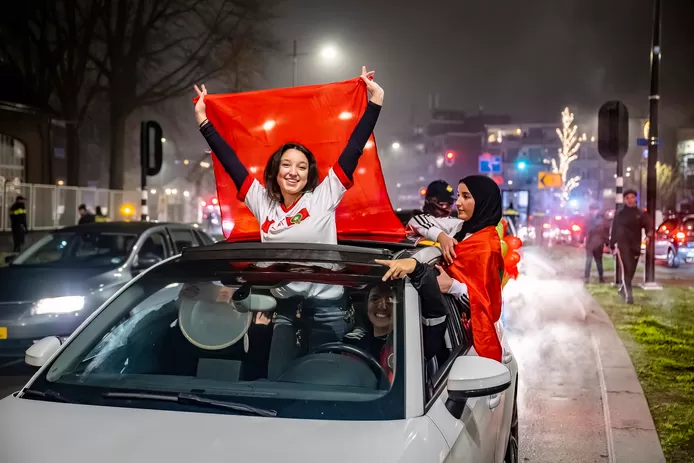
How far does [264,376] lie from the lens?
3.24 m

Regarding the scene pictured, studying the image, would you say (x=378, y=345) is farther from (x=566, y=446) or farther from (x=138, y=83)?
(x=138, y=83)

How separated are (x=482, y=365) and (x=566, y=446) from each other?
3.11m

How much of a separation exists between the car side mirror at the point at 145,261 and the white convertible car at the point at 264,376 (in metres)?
5.54

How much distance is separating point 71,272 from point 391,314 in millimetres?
6800

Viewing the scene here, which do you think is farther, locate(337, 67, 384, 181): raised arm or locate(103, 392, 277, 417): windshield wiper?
locate(337, 67, 384, 181): raised arm

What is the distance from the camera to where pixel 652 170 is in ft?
58.4

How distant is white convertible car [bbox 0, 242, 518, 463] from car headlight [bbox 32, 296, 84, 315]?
442 cm

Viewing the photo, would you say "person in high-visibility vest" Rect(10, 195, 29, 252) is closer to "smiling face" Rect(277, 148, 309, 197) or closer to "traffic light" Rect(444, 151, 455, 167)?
"traffic light" Rect(444, 151, 455, 167)

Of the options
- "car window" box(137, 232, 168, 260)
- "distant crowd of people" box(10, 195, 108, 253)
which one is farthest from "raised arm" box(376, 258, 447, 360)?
"distant crowd of people" box(10, 195, 108, 253)

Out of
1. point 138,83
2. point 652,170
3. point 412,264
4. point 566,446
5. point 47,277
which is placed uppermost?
point 138,83

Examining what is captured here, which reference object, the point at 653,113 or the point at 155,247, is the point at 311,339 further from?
the point at 653,113

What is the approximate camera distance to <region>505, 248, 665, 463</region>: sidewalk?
5.50 metres

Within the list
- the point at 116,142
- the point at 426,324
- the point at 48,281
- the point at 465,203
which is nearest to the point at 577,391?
the point at 465,203

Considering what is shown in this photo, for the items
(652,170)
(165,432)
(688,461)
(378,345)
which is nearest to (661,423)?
(688,461)
